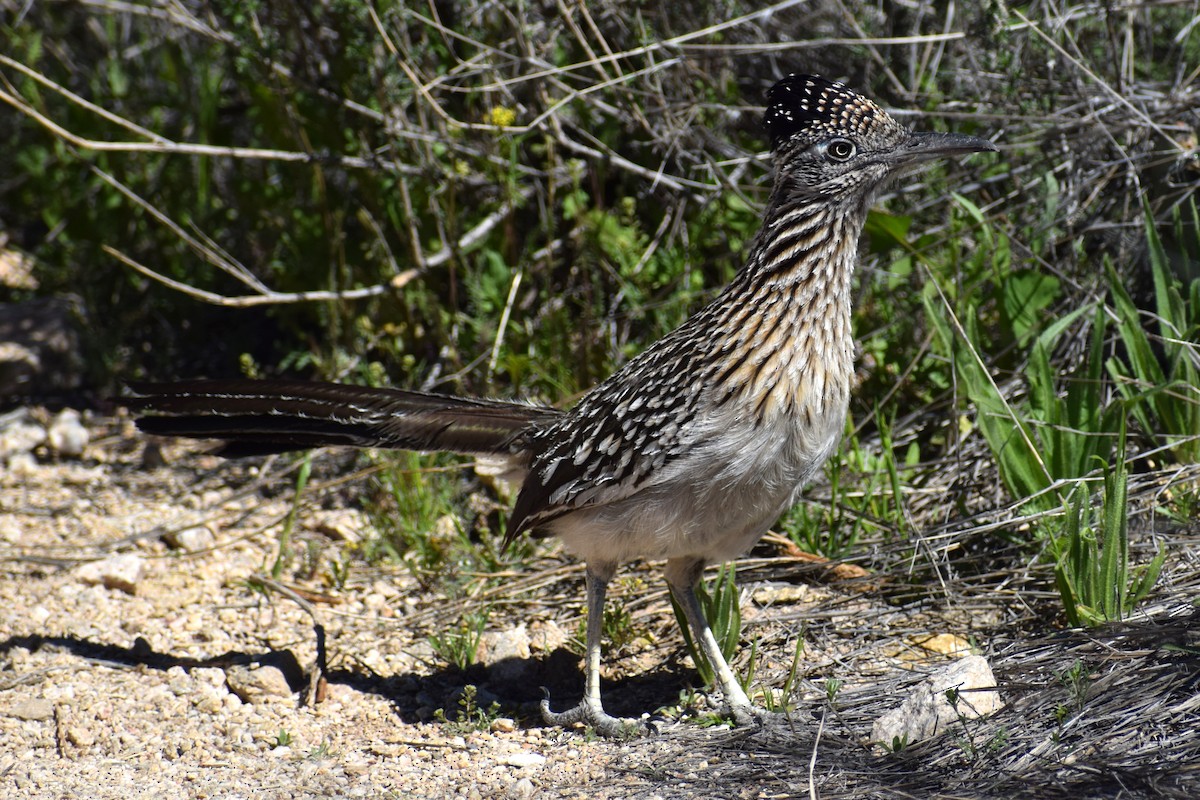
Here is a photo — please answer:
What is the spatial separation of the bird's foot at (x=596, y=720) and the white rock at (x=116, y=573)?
6.99 ft

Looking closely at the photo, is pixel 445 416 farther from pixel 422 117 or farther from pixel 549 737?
pixel 422 117

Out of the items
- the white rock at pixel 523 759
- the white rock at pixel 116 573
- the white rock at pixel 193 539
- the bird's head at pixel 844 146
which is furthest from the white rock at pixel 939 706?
the white rock at pixel 193 539

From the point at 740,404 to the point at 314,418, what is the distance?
1.77 meters

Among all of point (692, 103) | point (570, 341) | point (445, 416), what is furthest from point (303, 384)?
point (692, 103)

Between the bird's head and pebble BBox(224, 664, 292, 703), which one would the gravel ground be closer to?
pebble BBox(224, 664, 292, 703)

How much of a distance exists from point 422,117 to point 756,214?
1.78 meters

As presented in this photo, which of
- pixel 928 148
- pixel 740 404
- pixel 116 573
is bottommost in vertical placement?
pixel 116 573

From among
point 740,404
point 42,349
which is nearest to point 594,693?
point 740,404

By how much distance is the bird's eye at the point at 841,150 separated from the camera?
3826 millimetres

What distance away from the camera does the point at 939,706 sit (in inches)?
136

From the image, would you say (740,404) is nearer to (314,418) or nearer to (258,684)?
(314,418)

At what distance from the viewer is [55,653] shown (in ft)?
14.9

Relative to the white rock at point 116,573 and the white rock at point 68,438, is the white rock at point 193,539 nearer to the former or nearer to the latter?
the white rock at point 116,573

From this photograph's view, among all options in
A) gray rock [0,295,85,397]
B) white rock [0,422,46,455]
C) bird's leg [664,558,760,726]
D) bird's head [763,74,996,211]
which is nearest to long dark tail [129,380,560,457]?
bird's leg [664,558,760,726]
